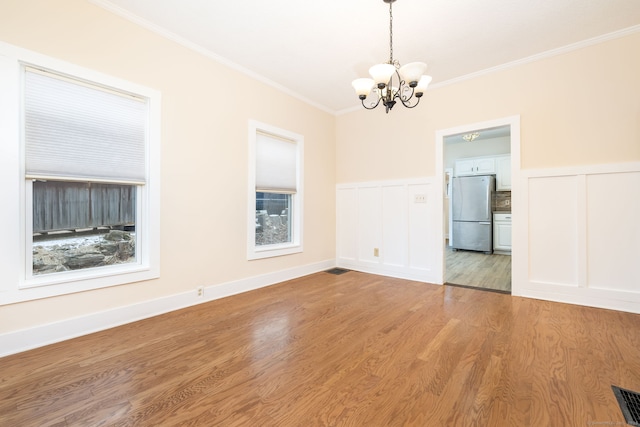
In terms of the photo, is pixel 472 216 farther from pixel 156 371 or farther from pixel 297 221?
pixel 156 371

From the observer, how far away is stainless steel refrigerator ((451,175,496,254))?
6.31 m

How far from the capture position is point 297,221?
4270mm

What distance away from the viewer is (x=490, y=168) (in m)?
6.62

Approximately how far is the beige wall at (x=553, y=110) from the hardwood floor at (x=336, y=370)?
175cm

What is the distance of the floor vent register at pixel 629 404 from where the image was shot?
1.33 metres

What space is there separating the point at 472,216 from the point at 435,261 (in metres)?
3.44

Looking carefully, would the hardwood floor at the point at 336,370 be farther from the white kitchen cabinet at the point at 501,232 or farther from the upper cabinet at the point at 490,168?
the upper cabinet at the point at 490,168

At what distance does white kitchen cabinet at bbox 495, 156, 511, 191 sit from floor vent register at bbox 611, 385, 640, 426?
5771 millimetres

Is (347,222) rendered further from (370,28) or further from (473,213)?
(473,213)

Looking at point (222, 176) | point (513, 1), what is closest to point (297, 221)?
point (222, 176)

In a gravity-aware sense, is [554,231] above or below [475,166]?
below

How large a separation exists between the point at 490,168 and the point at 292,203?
531cm

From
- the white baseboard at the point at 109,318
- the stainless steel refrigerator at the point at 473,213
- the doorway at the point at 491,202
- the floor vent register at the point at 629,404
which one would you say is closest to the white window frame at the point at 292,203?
the white baseboard at the point at 109,318

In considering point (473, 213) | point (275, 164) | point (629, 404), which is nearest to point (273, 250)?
point (275, 164)
